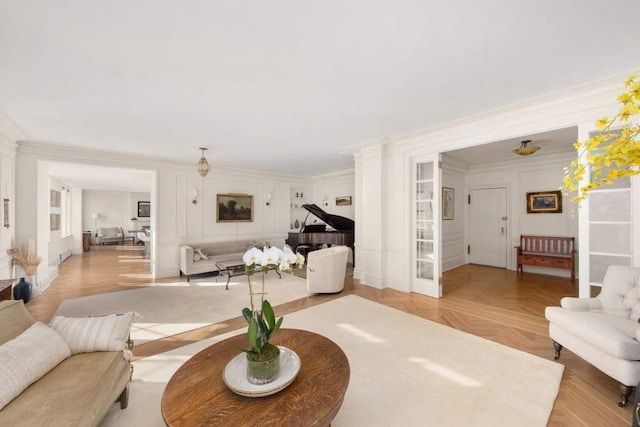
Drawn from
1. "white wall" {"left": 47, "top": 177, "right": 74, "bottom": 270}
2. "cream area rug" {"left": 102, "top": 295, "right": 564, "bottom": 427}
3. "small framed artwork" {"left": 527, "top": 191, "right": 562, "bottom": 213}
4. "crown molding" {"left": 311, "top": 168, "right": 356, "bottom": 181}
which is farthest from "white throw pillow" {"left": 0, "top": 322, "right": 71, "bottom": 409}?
"small framed artwork" {"left": 527, "top": 191, "right": 562, "bottom": 213}

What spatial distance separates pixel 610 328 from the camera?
82.9 inches

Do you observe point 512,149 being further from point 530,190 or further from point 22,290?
point 22,290

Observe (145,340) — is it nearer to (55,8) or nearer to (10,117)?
(55,8)

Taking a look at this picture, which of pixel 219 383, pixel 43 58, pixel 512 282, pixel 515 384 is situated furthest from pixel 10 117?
pixel 512 282

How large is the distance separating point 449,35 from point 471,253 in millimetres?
6708

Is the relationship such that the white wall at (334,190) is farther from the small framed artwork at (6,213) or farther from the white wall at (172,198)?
the small framed artwork at (6,213)

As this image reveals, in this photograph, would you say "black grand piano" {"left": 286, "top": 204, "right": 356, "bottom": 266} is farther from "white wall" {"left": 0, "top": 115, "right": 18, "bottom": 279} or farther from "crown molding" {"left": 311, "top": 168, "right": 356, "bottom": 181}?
"white wall" {"left": 0, "top": 115, "right": 18, "bottom": 279}

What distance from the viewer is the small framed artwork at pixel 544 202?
19.3 feet

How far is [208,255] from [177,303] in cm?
234

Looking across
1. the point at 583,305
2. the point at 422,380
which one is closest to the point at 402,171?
the point at 583,305

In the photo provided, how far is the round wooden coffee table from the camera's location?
4.09ft

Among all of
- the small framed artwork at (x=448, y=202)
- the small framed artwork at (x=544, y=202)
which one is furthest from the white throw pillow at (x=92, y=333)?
the small framed artwork at (x=544, y=202)

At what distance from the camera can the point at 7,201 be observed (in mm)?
4199

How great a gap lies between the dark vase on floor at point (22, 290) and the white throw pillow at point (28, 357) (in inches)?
137
